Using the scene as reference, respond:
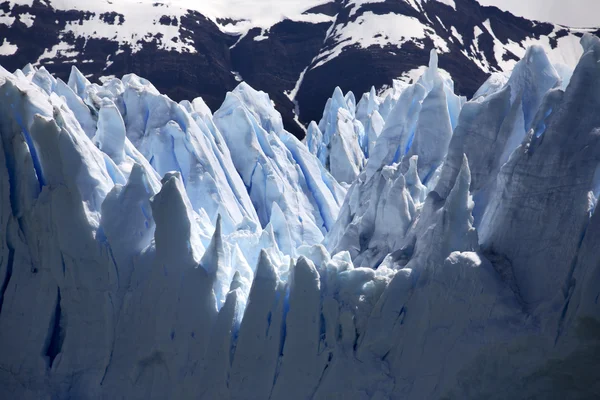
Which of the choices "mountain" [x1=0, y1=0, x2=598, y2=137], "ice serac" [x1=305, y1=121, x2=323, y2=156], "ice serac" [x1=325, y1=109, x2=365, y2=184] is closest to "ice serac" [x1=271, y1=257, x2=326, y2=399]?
"ice serac" [x1=325, y1=109, x2=365, y2=184]

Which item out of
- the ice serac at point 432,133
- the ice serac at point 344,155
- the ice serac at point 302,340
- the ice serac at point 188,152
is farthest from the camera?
the ice serac at point 344,155

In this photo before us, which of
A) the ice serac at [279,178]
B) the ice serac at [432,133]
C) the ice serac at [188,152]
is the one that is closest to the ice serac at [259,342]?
the ice serac at [188,152]

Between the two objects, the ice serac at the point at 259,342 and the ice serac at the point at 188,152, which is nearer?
the ice serac at the point at 259,342

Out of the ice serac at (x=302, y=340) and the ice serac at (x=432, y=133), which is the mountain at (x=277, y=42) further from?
the ice serac at (x=302, y=340)

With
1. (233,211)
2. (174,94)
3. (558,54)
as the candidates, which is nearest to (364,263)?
(233,211)

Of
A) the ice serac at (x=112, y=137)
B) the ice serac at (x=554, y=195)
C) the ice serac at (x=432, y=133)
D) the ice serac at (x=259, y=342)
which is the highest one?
the ice serac at (x=432, y=133)
